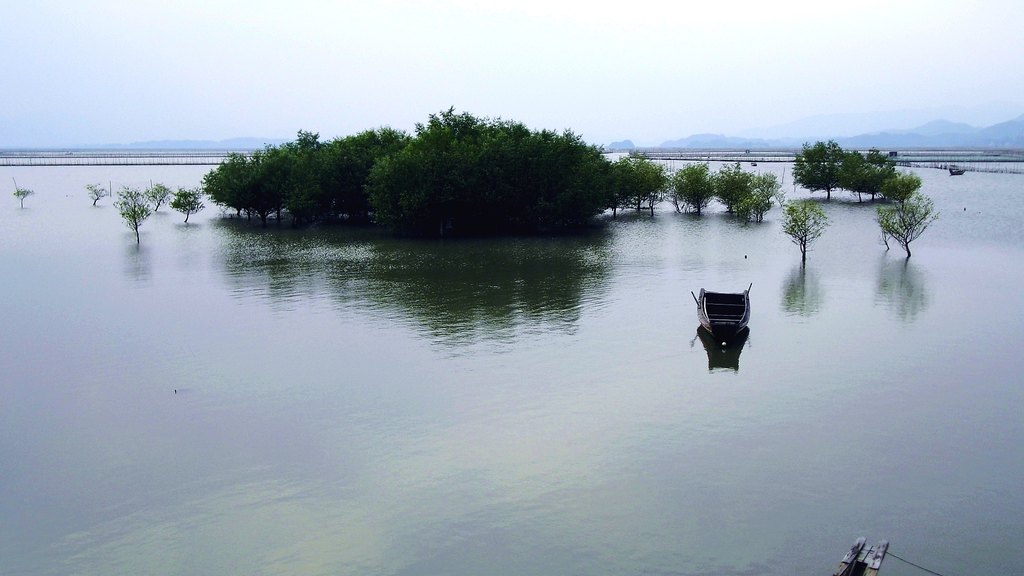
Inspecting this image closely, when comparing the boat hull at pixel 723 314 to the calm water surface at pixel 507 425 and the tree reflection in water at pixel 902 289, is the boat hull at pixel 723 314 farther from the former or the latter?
the tree reflection in water at pixel 902 289

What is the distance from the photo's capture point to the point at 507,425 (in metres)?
30.1

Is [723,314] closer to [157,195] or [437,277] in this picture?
[437,277]

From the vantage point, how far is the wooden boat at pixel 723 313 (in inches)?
1575

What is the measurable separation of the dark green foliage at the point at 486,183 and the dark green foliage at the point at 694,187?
20087mm

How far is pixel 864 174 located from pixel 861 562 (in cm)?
11358

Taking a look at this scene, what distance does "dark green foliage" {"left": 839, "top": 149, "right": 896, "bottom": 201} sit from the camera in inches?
4695

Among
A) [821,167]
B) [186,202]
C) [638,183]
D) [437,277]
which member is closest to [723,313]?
[437,277]

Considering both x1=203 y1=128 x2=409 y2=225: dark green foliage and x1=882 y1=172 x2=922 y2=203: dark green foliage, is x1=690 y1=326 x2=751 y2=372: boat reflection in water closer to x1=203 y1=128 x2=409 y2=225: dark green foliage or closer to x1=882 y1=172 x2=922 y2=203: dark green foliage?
x1=203 y1=128 x2=409 y2=225: dark green foliage

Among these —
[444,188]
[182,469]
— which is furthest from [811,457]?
[444,188]

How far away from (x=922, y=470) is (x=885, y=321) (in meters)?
21.2

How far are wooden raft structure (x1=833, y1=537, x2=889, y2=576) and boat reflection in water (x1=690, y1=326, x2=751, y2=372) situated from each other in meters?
18.2

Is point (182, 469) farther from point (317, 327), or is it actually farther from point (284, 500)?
point (317, 327)

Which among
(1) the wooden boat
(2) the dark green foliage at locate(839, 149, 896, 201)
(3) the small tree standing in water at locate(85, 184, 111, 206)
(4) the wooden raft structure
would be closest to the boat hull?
(1) the wooden boat

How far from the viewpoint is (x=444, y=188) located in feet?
271
